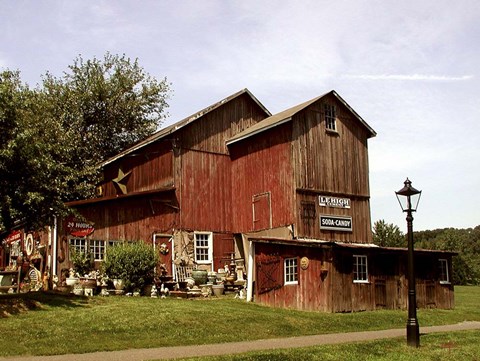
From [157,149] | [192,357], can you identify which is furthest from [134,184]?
[192,357]

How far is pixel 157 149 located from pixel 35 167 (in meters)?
13.9

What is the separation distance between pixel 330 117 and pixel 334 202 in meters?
4.74

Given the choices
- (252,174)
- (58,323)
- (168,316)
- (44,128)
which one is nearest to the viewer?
(58,323)

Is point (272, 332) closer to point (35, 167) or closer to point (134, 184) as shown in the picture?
point (35, 167)

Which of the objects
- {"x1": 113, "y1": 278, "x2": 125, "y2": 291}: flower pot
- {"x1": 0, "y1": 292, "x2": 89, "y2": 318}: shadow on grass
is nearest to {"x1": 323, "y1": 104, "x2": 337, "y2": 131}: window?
{"x1": 113, "y1": 278, "x2": 125, "y2": 291}: flower pot

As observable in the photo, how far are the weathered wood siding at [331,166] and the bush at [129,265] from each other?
27.0 ft

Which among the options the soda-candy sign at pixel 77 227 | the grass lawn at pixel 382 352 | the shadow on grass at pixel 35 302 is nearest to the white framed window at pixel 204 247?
the soda-candy sign at pixel 77 227

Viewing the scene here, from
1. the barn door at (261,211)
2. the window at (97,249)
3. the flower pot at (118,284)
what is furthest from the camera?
the barn door at (261,211)

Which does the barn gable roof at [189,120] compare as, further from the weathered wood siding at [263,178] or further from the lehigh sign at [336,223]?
the lehigh sign at [336,223]

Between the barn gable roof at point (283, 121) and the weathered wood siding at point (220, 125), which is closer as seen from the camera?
the barn gable roof at point (283, 121)

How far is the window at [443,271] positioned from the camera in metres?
30.2

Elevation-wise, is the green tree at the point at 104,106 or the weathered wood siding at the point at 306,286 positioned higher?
the green tree at the point at 104,106

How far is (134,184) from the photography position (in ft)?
119

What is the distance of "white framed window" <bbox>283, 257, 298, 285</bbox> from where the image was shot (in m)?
26.5
